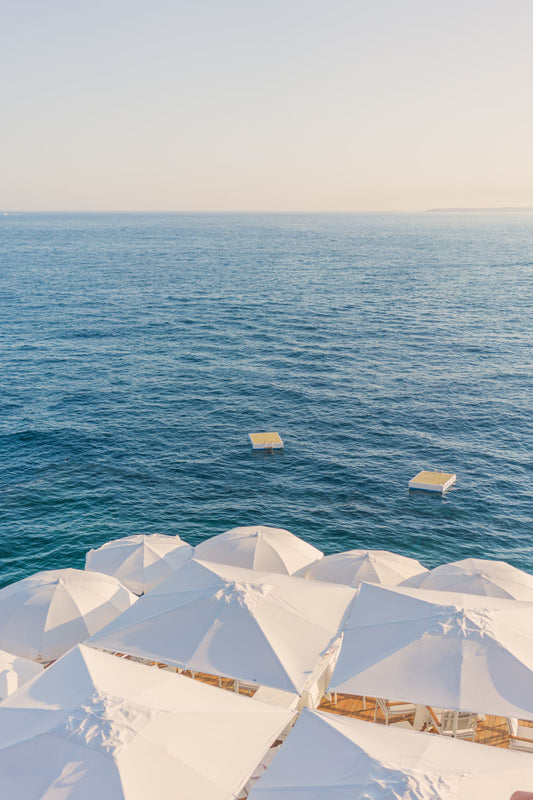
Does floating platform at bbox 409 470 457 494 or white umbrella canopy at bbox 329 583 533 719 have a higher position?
white umbrella canopy at bbox 329 583 533 719

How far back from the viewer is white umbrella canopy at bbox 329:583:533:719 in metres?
17.5

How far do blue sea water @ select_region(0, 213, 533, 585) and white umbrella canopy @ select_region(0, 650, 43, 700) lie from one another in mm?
17636

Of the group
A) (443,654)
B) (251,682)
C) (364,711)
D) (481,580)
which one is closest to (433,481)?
(481,580)

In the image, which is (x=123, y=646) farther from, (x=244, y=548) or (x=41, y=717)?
(x=244, y=548)

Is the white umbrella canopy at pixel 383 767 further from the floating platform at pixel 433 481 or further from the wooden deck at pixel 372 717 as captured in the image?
the floating platform at pixel 433 481

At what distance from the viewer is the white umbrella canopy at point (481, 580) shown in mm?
26859

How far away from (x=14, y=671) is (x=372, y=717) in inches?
527

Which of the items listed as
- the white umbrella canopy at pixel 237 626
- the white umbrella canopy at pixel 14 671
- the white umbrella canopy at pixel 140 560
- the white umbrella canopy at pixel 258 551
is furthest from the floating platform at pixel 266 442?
the white umbrella canopy at pixel 14 671

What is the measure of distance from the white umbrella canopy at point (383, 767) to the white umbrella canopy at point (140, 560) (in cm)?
1770

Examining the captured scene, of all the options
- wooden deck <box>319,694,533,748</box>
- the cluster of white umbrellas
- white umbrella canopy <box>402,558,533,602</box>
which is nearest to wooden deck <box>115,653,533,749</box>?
wooden deck <box>319,694,533,748</box>

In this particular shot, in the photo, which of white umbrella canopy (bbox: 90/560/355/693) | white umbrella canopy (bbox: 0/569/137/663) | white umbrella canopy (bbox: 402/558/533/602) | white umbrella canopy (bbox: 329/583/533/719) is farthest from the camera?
white umbrella canopy (bbox: 402/558/533/602)

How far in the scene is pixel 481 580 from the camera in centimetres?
2734

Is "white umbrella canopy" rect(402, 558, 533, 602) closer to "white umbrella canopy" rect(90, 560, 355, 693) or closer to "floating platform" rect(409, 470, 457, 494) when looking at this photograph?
"white umbrella canopy" rect(90, 560, 355, 693)

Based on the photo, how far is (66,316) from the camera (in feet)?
350
